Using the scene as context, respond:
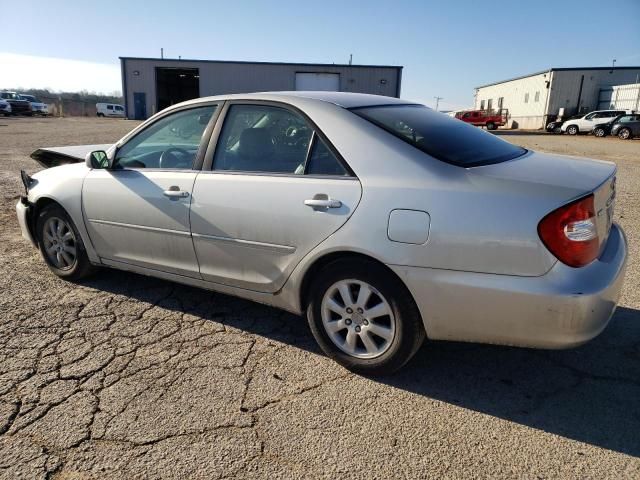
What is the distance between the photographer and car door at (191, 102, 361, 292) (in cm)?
273

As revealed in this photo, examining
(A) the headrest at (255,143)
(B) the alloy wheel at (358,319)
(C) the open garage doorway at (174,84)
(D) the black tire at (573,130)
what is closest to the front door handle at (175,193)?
(A) the headrest at (255,143)

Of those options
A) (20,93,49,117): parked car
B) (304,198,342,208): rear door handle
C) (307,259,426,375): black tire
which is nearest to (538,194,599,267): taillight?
(307,259,426,375): black tire

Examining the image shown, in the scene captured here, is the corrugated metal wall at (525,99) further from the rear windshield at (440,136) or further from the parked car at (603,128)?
the rear windshield at (440,136)

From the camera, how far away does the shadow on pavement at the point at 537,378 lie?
2.42 meters

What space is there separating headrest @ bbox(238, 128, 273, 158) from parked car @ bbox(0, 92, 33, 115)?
4756 centimetres

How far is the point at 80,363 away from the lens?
292 cm

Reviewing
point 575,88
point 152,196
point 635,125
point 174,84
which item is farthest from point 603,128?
point 174,84

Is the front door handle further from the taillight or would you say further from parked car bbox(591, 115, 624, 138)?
parked car bbox(591, 115, 624, 138)

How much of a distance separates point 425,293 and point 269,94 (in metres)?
1.72

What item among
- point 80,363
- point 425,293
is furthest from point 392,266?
point 80,363

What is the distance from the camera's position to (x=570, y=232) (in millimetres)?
2244

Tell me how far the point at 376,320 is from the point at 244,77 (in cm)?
3982

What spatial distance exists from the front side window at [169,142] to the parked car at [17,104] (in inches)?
1836

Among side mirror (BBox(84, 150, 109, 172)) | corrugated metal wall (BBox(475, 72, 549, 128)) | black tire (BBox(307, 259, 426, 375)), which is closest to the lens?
black tire (BBox(307, 259, 426, 375))
